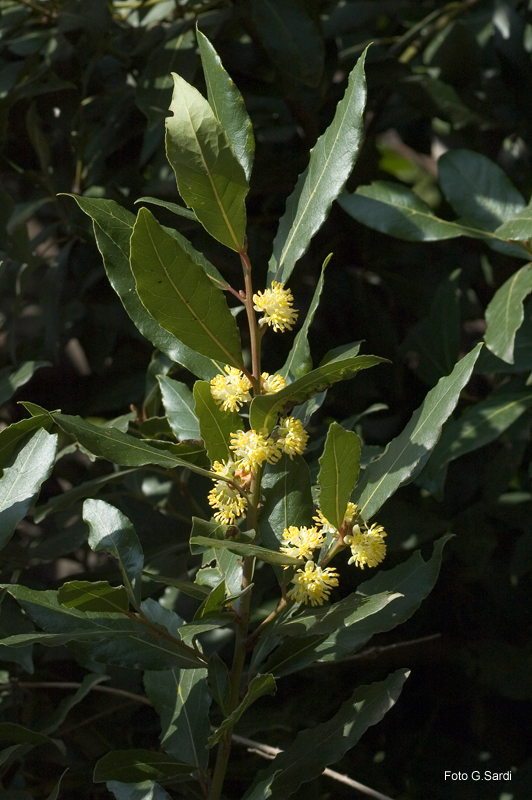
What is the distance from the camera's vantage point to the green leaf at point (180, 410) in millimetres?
816

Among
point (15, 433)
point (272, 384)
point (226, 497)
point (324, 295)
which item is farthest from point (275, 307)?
point (324, 295)

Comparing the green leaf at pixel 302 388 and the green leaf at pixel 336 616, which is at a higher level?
the green leaf at pixel 302 388

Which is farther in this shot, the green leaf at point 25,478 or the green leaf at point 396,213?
the green leaf at point 396,213

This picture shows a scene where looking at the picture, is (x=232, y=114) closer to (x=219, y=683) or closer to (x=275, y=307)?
(x=275, y=307)

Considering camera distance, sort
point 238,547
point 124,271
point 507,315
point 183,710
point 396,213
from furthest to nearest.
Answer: point 396,213
point 507,315
point 183,710
point 124,271
point 238,547

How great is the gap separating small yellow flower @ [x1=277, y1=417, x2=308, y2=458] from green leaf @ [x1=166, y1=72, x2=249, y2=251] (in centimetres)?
16

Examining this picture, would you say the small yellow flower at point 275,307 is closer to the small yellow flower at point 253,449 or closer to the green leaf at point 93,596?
the small yellow flower at point 253,449

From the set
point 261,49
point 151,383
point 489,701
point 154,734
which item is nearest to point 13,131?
point 261,49

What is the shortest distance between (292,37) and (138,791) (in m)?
1.01

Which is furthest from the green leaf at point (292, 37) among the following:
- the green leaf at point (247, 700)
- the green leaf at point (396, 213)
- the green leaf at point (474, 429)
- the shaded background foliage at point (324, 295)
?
the green leaf at point (247, 700)

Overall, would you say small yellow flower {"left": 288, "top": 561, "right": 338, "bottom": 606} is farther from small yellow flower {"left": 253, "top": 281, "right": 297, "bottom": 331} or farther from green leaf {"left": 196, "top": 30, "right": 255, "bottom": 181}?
green leaf {"left": 196, "top": 30, "right": 255, "bottom": 181}

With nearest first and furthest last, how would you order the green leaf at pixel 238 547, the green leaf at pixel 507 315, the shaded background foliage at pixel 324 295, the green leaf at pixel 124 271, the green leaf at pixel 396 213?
the green leaf at pixel 238 547 < the green leaf at pixel 124 271 < the green leaf at pixel 507 315 < the green leaf at pixel 396 213 < the shaded background foliage at pixel 324 295

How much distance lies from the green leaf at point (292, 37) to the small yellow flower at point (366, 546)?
759 mm

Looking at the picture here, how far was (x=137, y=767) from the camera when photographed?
732 millimetres
